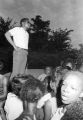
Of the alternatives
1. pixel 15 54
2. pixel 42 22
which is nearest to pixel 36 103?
pixel 15 54

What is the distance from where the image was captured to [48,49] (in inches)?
539

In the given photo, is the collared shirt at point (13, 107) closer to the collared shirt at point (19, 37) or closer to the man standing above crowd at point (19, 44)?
the man standing above crowd at point (19, 44)

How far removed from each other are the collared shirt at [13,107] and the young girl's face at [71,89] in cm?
93

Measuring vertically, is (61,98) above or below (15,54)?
below

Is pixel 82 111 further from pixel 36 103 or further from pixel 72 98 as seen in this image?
pixel 36 103

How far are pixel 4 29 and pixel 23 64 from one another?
9.50 meters

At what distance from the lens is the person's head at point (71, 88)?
191 cm

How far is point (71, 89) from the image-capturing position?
1913 millimetres

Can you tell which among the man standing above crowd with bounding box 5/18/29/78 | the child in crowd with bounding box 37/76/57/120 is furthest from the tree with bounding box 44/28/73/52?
the child in crowd with bounding box 37/76/57/120

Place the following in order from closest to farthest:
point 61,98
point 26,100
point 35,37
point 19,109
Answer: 1. point 61,98
2. point 26,100
3. point 19,109
4. point 35,37

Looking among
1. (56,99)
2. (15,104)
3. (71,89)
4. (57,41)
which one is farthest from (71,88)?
(57,41)

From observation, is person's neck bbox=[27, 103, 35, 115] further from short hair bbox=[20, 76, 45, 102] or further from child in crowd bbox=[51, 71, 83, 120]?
child in crowd bbox=[51, 71, 83, 120]

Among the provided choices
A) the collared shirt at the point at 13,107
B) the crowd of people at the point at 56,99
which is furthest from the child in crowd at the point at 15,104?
the crowd of people at the point at 56,99

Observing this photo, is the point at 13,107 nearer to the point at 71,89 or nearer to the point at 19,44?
the point at 71,89
